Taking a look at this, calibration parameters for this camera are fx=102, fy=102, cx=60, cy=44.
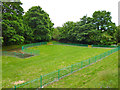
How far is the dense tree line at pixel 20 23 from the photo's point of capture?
26.5m

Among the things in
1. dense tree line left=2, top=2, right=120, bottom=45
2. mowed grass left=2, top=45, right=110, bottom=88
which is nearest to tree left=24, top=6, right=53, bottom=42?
dense tree line left=2, top=2, right=120, bottom=45

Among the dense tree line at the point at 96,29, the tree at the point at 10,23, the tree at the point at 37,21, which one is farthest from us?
the dense tree line at the point at 96,29

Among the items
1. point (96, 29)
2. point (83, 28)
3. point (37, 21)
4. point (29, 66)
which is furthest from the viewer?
point (83, 28)

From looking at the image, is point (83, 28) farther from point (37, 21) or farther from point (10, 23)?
point (10, 23)

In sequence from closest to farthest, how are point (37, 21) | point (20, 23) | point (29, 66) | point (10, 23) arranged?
point (29, 66), point (10, 23), point (20, 23), point (37, 21)

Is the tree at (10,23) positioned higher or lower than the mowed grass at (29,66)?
higher

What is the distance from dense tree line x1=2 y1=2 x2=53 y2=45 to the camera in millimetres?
26517

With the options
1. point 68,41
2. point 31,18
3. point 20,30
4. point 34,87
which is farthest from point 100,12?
point 34,87

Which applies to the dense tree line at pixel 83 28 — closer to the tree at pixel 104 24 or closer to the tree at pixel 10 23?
the tree at pixel 104 24

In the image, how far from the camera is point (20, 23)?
29812mm

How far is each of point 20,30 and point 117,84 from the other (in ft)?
92.9

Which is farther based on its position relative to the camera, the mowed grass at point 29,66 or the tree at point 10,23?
the tree at point 10,23

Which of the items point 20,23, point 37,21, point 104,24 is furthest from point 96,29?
point 20,23

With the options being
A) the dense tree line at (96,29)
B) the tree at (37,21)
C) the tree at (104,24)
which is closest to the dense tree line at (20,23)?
the tree at (37,21)
